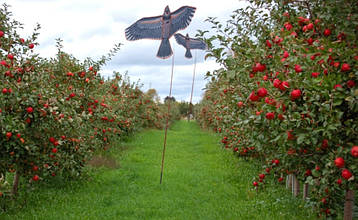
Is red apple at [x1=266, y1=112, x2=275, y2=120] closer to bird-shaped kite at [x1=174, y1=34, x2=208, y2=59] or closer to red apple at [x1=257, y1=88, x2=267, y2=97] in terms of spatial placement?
red apple at [x1=257, y1=88, x2=267, y2=97]

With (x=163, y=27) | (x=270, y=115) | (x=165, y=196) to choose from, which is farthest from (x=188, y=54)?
(x=270, y=115)

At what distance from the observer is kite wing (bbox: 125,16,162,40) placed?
8528mm

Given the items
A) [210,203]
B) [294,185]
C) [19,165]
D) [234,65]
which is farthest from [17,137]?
[294,185]

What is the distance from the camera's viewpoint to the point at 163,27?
8.41 meters

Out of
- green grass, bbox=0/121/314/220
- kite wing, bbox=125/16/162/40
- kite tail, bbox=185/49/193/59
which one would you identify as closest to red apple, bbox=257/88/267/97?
green grass, bbox=0/121/314/220

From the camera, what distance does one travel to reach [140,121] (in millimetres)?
19594

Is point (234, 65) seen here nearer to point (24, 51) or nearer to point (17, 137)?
point (17, 137)

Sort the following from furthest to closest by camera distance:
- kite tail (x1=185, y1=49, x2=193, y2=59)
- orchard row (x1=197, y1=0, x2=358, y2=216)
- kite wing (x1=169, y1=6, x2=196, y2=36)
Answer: kite tail (x1=185, y1=49, x2=193, y2=59)
kite wing (x1=169, y1=6, x2=196, y2=36)
orchard row (x1=197, y1=0, x2=358, y2=216)

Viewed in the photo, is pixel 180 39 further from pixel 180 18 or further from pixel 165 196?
pixel 165 196

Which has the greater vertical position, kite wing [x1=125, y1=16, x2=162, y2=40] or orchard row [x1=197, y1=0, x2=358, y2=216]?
kite wing [x1=125, y1=16, x2=162, y2=40]

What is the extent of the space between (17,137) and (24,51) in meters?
1.68

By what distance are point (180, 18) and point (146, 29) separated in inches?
35.3

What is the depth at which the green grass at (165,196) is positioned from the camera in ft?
19.0

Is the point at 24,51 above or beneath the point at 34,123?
above
